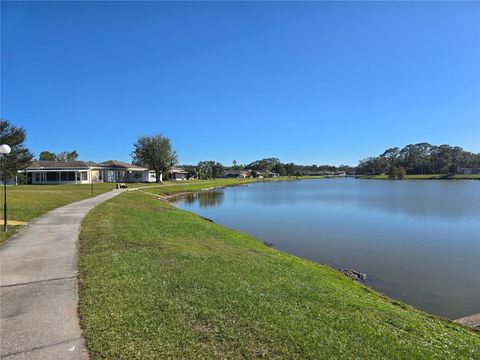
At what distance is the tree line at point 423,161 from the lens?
15112cm

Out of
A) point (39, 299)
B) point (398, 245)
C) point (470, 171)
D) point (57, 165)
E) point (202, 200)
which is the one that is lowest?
point (398, 245)

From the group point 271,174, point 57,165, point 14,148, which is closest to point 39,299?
point 14,148

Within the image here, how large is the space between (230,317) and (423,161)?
182268mm

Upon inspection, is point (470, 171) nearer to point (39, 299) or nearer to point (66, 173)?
point (66, 173)

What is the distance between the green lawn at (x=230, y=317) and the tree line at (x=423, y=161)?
142428 millimetres

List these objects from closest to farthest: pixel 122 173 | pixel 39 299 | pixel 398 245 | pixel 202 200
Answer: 1. pixel 39 299
2. pixel 398 245
3. pixel 202 200
4. pixel 122 173

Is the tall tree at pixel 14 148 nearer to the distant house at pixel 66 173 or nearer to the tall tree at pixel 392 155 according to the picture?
the distant house at pixel 66 173

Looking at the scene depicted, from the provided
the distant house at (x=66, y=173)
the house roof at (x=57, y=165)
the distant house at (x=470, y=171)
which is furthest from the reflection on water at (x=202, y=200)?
Answer: the distant house at (x=470, y=171)

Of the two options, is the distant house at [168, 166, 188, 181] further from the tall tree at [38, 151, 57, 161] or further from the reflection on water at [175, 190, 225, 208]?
the reflection on water at [175, 190, 225, 208]

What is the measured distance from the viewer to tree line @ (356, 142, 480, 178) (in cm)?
15112

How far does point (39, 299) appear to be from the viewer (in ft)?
19.6

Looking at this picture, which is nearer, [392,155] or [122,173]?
[122,173]

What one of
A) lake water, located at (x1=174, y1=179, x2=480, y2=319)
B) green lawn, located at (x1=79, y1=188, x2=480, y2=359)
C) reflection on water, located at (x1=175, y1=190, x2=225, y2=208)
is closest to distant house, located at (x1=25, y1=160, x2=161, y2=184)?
reflection on water, located at (x1=175, y1=190, x2=225, y2=208)

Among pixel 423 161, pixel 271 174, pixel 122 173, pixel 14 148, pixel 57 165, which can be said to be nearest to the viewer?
pixel 14 148
